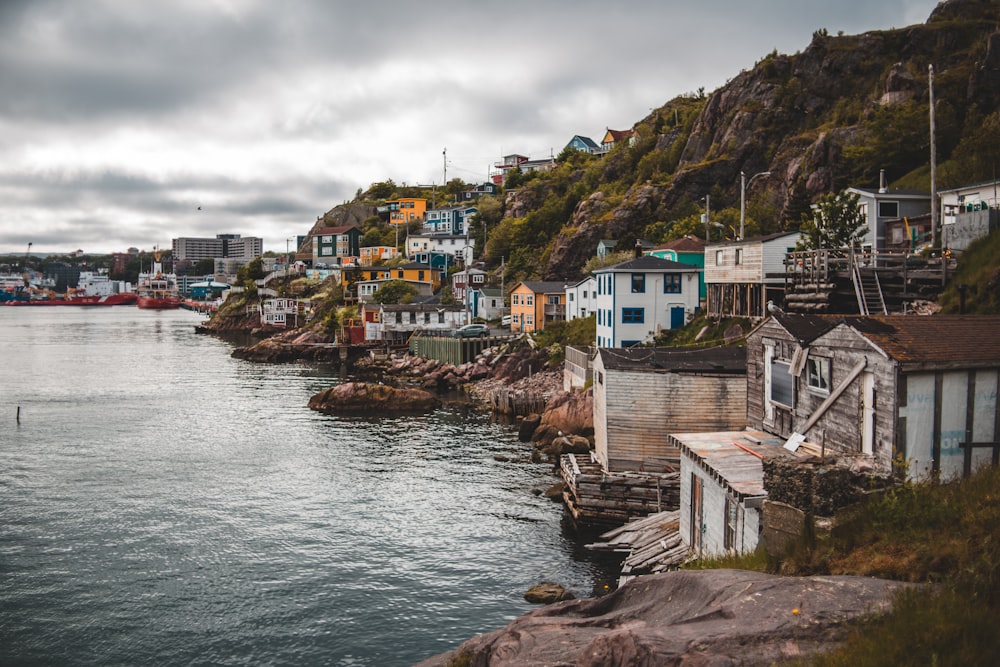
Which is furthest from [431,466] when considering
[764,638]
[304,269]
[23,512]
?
[304,269]

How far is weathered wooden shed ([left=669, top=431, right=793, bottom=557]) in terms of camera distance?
1700 cm

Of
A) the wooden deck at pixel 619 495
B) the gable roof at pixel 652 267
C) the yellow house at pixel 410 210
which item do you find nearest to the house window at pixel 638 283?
the gable roof at pixel 652 267

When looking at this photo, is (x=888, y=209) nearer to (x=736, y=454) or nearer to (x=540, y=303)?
(x=736, y=454)

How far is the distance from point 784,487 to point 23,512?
105 feet

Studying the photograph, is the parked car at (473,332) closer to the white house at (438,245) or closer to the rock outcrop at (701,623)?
the white house at (438,245)

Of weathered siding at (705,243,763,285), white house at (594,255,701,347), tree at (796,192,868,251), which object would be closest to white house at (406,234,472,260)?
white house at (594,255,701,347)

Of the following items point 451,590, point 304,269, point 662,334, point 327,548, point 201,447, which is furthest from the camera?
point 304,269

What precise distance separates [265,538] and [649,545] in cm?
1480

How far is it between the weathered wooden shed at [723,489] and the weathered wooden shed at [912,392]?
2087 millimetres

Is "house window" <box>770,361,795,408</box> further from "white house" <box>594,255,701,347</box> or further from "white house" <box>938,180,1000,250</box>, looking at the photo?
"white house" <box>594,255,701,347</box>

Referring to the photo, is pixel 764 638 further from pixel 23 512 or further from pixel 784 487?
pixel 23 512

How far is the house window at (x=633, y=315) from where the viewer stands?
5209 cm

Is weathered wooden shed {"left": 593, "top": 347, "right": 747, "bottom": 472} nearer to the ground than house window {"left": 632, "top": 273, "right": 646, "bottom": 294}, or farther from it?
nearer to the ground

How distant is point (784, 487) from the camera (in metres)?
12.4
